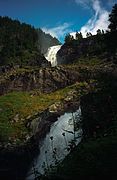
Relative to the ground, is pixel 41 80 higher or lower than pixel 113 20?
lower

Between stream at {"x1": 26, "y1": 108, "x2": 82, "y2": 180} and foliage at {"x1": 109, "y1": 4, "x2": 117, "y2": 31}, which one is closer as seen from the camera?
stream at {"x1": 26, "y1": 108, "x2": 82, "y2": 180}

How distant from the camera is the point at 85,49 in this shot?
138625mm

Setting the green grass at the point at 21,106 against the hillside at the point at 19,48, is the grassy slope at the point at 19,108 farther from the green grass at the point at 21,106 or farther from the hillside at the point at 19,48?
the hillside at the point at 19,48

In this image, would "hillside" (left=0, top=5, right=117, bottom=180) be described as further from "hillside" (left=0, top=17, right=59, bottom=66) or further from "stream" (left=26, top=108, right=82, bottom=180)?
"hillside" (left=0, top=17, right=59, bottom=66)

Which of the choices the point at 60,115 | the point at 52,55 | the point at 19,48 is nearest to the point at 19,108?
the point at 60,115

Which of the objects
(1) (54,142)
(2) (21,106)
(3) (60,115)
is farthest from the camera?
(2) (21,106)

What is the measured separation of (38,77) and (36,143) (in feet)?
111

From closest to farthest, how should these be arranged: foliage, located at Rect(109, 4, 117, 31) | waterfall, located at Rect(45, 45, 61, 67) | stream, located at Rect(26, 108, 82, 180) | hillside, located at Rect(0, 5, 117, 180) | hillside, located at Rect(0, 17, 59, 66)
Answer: hillside, located at Rect(0, 5, 117, 180) → stream, located at Rect(26, 108, 82, 180) → foliage, located at Rect(109, 4, 117, 31) → hillside, located at Rect(0, 17, 59, 66) → waterfall, located at Rect(45, 45, 61, 67)

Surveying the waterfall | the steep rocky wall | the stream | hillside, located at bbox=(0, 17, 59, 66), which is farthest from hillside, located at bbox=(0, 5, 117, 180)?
the waterfall

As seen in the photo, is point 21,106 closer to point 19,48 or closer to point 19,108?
point 19,108

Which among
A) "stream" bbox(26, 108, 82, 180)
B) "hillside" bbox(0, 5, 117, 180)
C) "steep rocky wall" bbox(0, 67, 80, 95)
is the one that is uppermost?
"steep rocky wall" bbox(0, 67, 80, 95)

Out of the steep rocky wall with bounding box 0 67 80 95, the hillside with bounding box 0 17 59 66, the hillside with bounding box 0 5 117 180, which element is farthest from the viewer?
the hillside with bounding box 0 17 59 66

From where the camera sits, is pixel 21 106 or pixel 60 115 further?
pixel 21 106

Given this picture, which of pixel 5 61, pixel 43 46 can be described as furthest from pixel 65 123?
pixel 43 46
